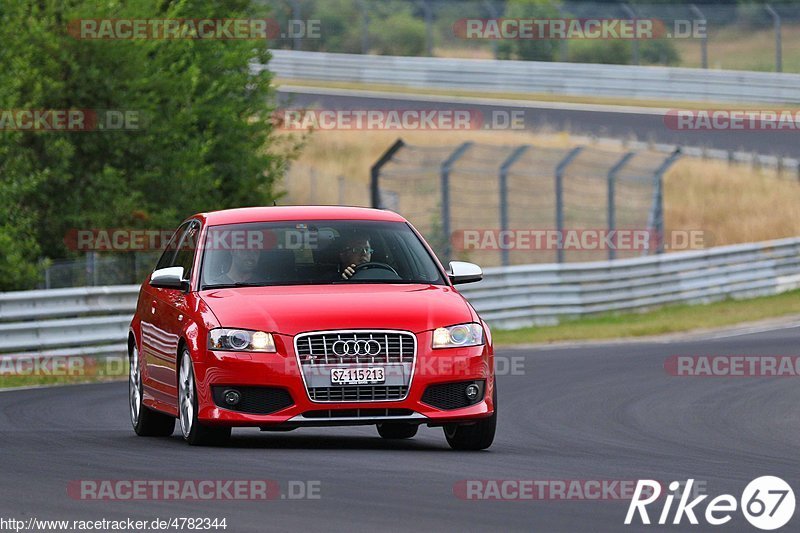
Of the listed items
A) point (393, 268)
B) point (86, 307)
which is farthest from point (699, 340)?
point (393, 268)

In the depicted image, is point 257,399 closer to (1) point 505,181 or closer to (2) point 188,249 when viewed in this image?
(2) point 188,249

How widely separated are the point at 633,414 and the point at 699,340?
924 cm

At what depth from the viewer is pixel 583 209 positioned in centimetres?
3816

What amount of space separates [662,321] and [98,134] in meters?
8.88

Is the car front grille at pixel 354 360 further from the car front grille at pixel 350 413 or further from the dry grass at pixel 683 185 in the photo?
the dry grass at pixel 683 185

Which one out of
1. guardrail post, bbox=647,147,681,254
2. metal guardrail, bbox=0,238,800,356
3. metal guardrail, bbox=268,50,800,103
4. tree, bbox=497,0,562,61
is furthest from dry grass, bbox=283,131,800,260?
tree, bbox=497,0,562,61

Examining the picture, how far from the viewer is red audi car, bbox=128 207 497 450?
33.5 ft

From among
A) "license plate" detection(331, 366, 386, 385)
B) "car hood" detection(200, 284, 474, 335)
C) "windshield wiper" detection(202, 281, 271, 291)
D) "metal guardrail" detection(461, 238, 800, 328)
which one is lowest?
"metal guardrail" detection(461, 238, 800, 328)


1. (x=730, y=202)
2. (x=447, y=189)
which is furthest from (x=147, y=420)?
(x=730, y=202)

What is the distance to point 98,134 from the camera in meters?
25.1

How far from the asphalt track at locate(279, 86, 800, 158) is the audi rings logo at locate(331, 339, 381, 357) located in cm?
3138

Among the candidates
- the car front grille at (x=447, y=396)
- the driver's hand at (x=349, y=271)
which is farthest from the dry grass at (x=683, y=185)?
the car front grille at (x=447, y=396)

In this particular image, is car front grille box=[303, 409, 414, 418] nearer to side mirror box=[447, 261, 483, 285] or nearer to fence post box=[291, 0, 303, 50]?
side mirror box=[447, 261, 483, 285]

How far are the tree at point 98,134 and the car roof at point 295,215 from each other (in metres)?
10.7
